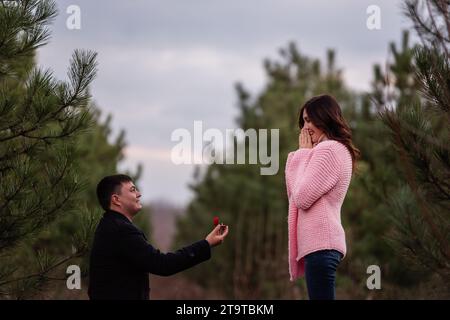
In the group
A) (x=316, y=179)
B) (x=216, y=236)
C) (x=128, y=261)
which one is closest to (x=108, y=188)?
(x=128, y=261)

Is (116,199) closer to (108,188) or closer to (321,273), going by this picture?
(108,188)

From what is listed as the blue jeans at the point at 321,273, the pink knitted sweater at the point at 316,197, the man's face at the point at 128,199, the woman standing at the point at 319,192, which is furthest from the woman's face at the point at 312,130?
the man's face at the point at 128,199

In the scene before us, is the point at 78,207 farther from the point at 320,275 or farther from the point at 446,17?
the point at 446,17

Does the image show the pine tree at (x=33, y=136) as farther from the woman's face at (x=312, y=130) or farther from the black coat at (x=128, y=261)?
the woman's face at (x=312, y=130)

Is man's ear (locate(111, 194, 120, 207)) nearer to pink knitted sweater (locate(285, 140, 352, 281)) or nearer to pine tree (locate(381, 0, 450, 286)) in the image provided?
pink knitted sweater (locate(285, 140, 352, 281))

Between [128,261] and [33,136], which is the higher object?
[33,136]

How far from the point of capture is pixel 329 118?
4.39m

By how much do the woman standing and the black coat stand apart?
527mm

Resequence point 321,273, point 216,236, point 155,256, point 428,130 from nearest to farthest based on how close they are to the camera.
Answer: point 321,273 → point 155,256 → point 216,236 → point 428,130

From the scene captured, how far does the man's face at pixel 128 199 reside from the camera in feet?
14.6

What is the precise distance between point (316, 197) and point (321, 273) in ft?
1.32

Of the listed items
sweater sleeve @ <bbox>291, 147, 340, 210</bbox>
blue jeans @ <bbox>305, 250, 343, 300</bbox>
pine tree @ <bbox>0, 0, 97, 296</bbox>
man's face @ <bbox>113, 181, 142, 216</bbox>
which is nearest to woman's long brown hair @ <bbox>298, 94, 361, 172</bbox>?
sweater sleeve @ <bbox>291, 147, 340, 210</bbox>

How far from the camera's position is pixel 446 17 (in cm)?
537
